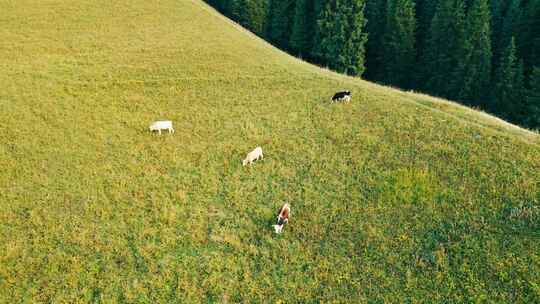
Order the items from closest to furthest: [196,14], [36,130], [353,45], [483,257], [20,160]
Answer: [483,257] → [20,160] → [36,130] → [196,14] → [353,45]

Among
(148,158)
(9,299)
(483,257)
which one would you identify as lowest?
(9,299)

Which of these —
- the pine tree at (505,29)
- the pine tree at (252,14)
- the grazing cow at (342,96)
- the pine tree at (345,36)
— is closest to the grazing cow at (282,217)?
the grazing cow at (342,96)

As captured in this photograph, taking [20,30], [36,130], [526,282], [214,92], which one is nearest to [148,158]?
[36,130]

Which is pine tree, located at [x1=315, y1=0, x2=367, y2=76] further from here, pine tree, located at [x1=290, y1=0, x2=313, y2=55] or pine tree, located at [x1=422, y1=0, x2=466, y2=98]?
pine tree, located at [x1=422, y1=0, x2=466, y2=98]

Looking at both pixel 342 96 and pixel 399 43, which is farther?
pixel 399 43

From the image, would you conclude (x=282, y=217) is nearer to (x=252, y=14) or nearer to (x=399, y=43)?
(x=399, y=43)

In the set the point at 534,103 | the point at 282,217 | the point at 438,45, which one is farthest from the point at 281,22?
the point at 282,217

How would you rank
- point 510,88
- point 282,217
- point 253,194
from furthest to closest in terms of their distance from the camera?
point 510,88, point 253,194, point 282,217

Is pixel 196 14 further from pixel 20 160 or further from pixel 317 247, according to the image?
pixel 317 247
